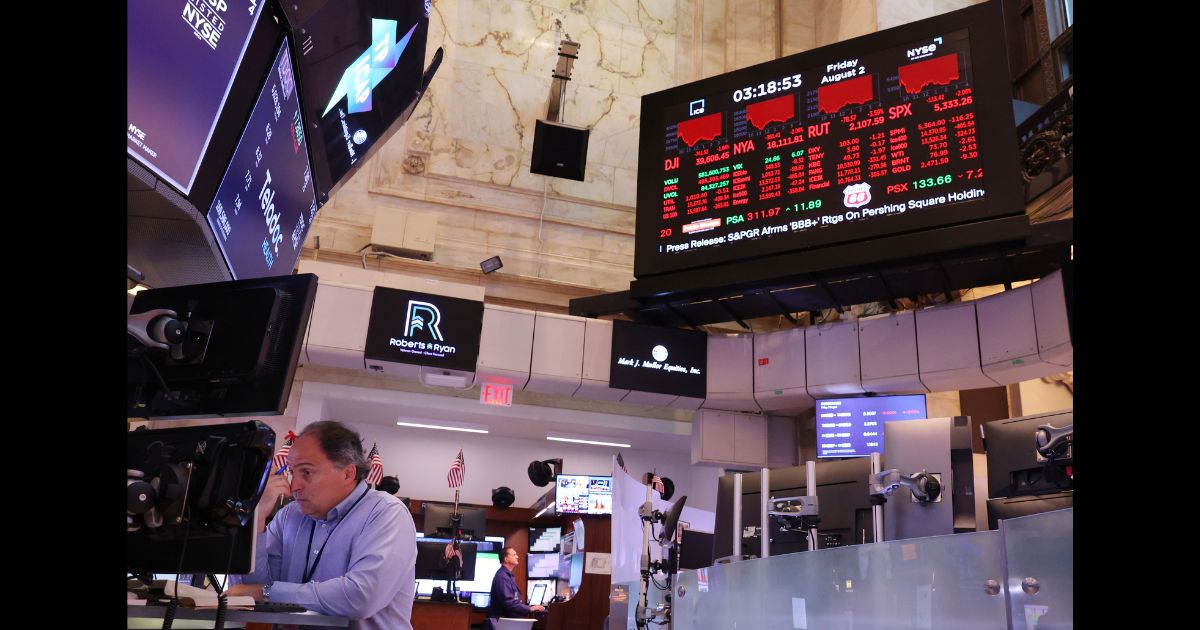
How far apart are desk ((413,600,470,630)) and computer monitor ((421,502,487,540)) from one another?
1.38 meters

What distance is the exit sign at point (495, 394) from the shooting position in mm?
8375

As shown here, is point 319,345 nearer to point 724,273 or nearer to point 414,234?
point 414,234

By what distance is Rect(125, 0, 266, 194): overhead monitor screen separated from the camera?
2.00 meters

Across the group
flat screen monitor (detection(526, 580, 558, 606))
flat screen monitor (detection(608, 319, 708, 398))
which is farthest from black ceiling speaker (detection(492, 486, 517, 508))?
flat screen monitor (detection(608, 319, 708, 398))

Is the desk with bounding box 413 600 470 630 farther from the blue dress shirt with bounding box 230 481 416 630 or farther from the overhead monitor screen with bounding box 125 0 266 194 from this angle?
the overhead monitor screen with bounding box 125 0 266 194

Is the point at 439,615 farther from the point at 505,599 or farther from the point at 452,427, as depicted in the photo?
the point at 452,427

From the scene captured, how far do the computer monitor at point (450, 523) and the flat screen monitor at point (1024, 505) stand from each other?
5.49 meters

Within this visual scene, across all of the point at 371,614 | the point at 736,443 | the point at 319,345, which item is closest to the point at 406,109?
the point at 371,614

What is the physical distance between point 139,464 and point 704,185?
6.02 m

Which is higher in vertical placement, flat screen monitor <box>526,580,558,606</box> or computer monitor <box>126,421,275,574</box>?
computer monitor <box>126,421,275,574</box>

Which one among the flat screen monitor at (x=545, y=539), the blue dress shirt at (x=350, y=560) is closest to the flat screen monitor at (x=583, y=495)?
the flat screen monitor at (x=545, y=539)

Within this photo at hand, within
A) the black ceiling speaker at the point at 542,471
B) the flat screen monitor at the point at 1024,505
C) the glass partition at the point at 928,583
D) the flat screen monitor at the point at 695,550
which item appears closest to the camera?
the glass partition at the point at 928,583

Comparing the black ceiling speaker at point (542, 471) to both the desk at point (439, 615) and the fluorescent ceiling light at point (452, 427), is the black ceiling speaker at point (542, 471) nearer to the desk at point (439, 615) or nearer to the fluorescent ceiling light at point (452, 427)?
the fluorescent ceiling light at point (452, 427)
